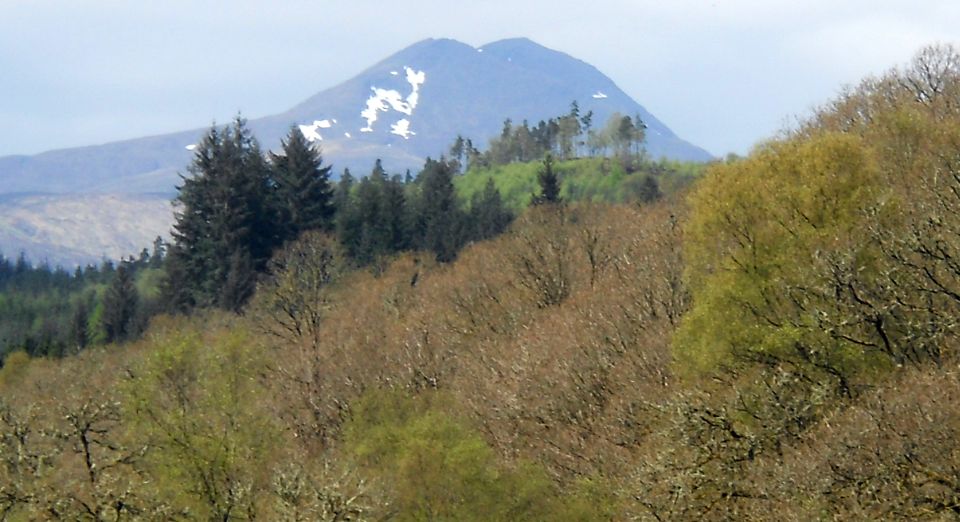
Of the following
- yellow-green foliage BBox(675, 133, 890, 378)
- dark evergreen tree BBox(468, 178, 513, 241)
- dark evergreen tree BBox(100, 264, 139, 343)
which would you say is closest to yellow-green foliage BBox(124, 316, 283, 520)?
yellow-green foliage BBox(675, 133, 890, 378)

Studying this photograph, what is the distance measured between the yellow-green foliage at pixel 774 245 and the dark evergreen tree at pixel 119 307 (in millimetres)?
82130

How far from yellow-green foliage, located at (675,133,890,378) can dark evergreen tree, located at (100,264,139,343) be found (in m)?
82.1

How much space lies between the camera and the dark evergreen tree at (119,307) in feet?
347

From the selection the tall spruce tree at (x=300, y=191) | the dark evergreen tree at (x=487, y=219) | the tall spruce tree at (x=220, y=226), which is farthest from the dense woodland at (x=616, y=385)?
the dark evergreen tree at (x=487, y=219)

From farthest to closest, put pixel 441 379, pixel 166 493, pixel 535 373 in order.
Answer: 1. pixel 441 379
2. pixel 535 373
3. pixel 166 493

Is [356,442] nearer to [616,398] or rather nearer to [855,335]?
[616,398]

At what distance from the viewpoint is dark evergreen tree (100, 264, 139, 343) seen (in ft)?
347

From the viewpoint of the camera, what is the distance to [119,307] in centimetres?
10631

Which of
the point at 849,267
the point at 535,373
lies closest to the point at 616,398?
the point at 535,373

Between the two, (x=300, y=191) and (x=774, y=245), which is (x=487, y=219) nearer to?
(x=300, y=191)

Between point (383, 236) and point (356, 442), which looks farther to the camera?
point (383, 236)

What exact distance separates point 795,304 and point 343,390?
2651 centimetres

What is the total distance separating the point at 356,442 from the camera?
124ft

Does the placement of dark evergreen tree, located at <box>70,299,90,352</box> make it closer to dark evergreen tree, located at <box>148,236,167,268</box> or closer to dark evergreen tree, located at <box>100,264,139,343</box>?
dark evergreen tree, located at <box>100,264,139,343</box>
